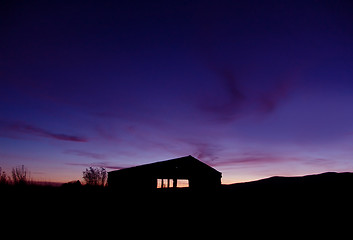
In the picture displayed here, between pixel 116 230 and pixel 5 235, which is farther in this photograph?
pixel 116 230

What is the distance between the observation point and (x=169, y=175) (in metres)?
20.4

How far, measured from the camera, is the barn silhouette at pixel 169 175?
2017cm

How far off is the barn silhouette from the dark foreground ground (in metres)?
12.1

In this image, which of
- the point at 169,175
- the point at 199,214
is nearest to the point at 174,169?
the point at 169,175

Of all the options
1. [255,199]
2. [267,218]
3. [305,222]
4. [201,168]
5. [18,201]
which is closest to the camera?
[305,222]

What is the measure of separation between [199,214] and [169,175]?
14.2m

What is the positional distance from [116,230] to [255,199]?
4.90m

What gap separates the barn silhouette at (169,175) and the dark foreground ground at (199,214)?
39.6 feet

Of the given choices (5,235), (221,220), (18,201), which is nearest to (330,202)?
(221,220)

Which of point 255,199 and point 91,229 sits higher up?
point 255,199

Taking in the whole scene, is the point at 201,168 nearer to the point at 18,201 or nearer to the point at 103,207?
the point at 103,207

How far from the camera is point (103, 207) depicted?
7.49 meters

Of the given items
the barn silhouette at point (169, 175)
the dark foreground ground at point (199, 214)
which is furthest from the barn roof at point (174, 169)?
the dark foreground ground at point (199, 214)

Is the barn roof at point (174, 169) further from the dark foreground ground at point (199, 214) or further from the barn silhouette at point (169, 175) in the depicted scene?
the dark foreground ground at point (199, 214)
